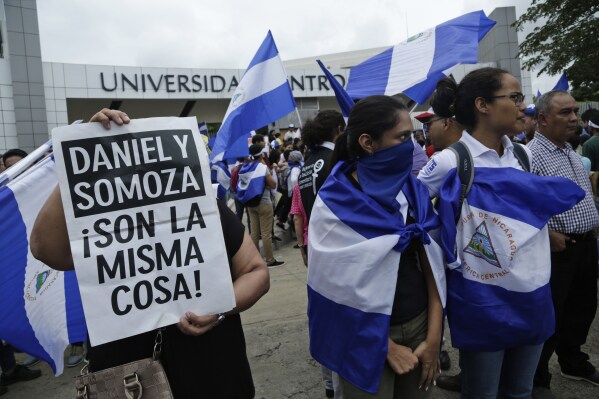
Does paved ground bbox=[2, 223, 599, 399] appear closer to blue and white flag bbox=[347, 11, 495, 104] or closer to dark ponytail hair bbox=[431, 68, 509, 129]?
dark ponytail hair bbox=[431, 68, 509, 129]

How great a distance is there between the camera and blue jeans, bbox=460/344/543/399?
2.18m

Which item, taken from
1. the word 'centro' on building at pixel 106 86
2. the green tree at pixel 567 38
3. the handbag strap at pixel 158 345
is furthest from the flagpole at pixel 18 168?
the green tree at pixel 567 38

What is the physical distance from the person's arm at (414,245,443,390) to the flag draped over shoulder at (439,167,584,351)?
123mm

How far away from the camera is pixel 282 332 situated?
14.8 ft

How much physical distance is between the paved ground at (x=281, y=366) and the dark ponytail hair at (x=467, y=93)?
196 centimetres

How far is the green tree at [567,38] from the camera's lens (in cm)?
1716

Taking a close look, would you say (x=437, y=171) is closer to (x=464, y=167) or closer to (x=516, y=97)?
(x=464, y=167)

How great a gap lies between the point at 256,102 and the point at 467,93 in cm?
286

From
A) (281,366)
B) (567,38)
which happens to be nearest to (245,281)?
→ (281,366)

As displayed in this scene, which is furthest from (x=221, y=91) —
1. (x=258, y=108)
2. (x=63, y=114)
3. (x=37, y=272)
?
(x=37, y=272)

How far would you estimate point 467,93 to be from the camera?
238 cm

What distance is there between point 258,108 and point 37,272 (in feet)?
8.71

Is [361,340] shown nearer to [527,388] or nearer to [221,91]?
[527,388]

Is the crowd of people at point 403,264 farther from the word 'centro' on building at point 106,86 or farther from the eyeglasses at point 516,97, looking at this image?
the word 'centro' on building at point 106,86
